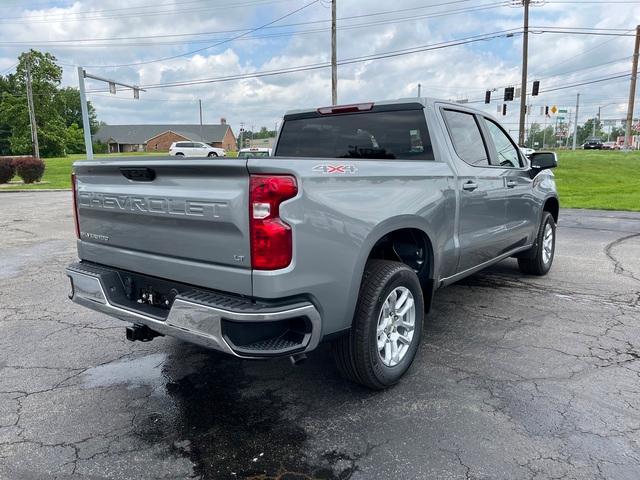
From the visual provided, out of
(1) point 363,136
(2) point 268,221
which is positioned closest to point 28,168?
(1) point 363,136

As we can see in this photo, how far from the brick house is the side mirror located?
301 ft

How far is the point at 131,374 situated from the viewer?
378cm

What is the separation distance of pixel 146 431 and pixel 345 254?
159 cm

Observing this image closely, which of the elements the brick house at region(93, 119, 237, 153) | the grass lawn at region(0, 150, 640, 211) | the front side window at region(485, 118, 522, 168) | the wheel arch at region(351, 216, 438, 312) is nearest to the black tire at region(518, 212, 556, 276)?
the front side window at region(485, 118, 522, 168)

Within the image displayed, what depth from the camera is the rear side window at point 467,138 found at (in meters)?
4.31

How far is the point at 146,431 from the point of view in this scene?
299 cm

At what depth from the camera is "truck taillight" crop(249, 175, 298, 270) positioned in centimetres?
253

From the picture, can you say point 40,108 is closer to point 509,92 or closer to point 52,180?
point 52,180

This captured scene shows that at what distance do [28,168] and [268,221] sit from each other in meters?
30.1

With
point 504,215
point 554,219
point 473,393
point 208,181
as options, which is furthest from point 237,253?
point 554,219

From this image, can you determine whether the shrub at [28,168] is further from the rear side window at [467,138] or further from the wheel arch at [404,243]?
the wheel arch at [404,243]

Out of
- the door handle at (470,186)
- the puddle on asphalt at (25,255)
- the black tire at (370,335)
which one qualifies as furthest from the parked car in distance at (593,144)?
the black tire at (370,335)

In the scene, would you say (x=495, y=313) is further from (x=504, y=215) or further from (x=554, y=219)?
(x=554, y=219)

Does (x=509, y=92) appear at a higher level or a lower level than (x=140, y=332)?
higher
